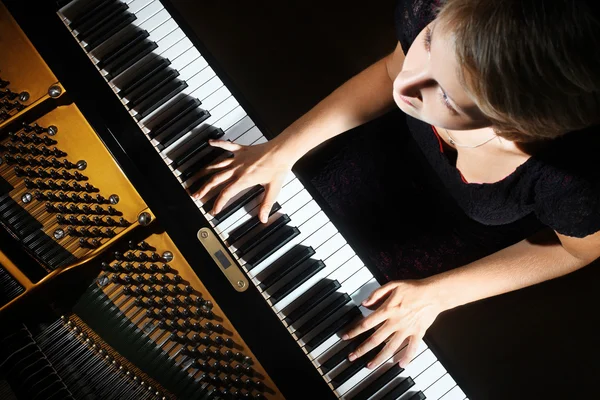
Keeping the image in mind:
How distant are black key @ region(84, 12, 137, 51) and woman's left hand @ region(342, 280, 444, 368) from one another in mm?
1032

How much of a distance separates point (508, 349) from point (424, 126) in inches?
35.6

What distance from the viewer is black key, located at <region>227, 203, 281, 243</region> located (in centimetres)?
148

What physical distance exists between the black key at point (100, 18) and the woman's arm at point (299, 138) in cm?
50

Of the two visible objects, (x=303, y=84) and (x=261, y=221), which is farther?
(x=303, y=84)

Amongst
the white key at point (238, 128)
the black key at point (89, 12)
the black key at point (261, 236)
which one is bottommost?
the black key at point (261, 236)

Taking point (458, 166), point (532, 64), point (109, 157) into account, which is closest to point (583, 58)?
point (532, 64)

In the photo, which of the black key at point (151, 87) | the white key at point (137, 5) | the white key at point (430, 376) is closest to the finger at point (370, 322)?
the white key at point (430, 376)

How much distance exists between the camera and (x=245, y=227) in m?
1.49

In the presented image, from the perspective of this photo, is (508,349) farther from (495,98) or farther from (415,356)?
(495,98)

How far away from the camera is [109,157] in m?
1.43

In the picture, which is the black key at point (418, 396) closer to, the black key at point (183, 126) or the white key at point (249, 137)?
the white key at point (249, 137)

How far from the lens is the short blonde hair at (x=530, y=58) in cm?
82

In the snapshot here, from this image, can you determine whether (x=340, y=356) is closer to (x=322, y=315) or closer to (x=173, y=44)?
(x=322, y=315)

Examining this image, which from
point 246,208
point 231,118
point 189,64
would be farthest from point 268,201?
point 189,64
